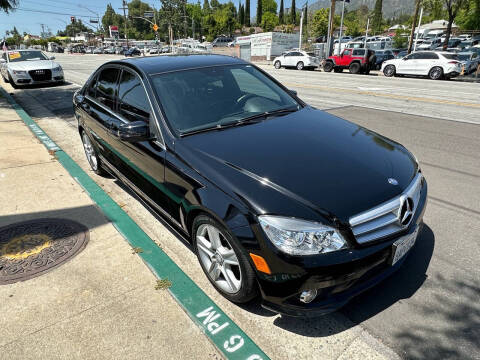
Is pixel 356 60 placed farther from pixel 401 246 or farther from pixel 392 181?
pixel 401 246

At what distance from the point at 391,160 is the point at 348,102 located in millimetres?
8913

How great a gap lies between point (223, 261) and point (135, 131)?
1.39 meters

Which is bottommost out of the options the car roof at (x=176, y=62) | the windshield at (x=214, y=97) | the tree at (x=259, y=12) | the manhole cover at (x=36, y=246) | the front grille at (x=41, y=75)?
the manhole cover at (x=36, y=246)

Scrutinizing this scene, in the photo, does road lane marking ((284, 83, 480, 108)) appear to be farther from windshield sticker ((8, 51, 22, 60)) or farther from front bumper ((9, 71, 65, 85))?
windshield sticker ((8, 51, 22, 60))

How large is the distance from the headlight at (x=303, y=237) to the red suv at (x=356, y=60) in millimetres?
23420

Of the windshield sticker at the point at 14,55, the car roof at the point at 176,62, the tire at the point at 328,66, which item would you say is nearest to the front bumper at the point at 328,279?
the car roof at the point at 176,62

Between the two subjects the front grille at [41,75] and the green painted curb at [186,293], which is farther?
the front grille at [41,75]

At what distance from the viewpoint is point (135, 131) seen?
3.10m

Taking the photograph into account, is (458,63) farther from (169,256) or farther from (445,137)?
(169,256)

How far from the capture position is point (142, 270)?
317cm

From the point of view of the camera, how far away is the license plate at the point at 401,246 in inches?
93.0

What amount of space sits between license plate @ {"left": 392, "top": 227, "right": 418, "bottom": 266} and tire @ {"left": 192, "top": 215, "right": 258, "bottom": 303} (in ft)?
3.14

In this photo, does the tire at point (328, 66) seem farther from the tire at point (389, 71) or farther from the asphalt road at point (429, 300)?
the asphalt road at point (429, 300)

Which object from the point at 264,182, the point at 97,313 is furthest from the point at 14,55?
the point at 264,182
